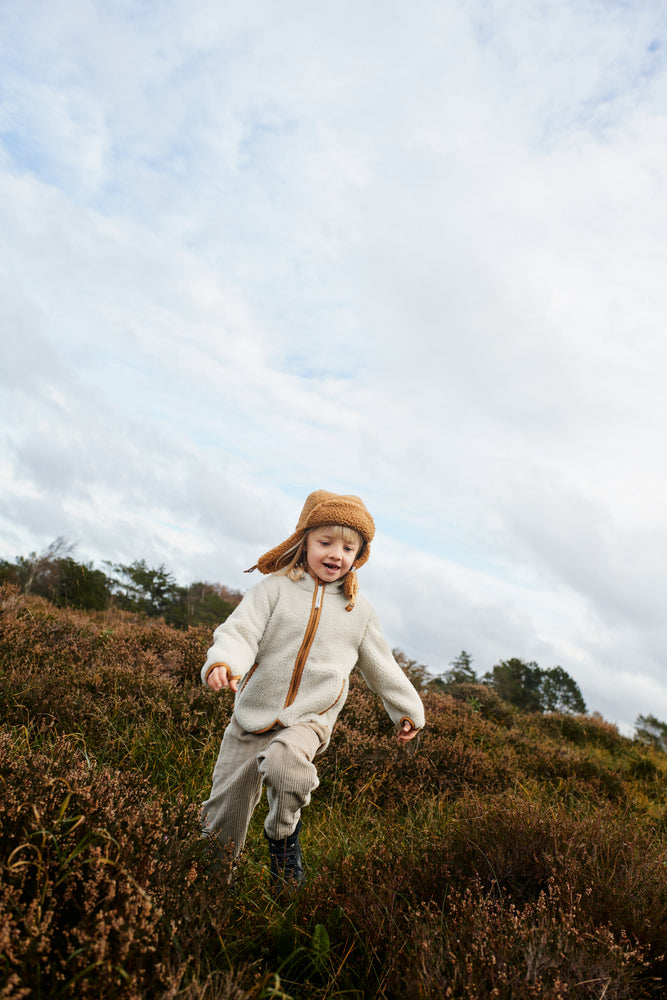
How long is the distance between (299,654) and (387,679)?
579mm

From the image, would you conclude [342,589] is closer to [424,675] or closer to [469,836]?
[469,836]

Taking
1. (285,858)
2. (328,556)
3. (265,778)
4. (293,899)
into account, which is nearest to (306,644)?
(328,556)

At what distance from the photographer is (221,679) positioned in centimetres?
270

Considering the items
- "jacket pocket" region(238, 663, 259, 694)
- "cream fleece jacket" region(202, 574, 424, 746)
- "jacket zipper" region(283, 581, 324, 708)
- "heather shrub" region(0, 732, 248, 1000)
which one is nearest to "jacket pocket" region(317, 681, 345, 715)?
"cream fleece jacket" region(202, 574, 424, 746)

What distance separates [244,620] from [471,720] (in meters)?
4.96

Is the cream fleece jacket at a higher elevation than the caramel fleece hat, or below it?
below

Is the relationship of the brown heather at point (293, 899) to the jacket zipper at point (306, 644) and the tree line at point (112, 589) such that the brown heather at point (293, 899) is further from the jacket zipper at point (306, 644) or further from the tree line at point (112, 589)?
the tree line at point (112, 589)

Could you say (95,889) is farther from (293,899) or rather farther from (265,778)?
(265,778)

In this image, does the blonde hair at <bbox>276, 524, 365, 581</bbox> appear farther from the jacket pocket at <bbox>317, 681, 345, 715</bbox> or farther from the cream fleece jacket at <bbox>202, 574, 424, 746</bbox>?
the jacket pocket at <bbox>317, 681, 345, 715</bbox>

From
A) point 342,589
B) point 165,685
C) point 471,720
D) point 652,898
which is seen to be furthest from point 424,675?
point 652,898

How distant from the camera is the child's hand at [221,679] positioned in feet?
8.79

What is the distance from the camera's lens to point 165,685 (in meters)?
5.10

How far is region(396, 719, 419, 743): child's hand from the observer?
3371 millimetres

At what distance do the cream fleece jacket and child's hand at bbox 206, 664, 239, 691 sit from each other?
97 mm
